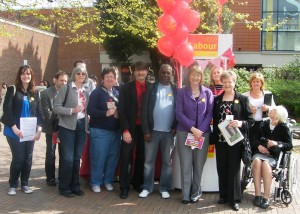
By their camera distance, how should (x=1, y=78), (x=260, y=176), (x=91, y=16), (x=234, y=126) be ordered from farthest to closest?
(x=1, y=78), (x=91, y=16), (x=260, y=176), (x=234, y=126)

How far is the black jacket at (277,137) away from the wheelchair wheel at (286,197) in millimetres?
498

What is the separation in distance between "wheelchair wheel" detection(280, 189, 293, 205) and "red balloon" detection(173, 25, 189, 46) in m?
2.77

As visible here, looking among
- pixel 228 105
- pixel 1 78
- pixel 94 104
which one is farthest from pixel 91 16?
pixel 1 78

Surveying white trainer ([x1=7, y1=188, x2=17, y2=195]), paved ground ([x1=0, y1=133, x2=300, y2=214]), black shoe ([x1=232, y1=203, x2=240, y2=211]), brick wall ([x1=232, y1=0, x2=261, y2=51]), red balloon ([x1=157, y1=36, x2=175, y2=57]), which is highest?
brick wall ([x1=232, y1=0, x2=261, y2=51])

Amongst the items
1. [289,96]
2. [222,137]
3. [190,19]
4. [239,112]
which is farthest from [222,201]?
[289,96]

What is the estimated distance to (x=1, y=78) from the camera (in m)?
24.4

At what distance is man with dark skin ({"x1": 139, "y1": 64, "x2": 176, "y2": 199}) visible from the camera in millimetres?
5730

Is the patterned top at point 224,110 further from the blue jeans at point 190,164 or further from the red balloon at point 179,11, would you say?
the red balloon at point 179,11

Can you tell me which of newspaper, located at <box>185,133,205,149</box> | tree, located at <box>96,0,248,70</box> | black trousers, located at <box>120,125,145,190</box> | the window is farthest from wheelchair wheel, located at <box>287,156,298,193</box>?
the window

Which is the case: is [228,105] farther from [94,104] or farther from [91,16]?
[91,16]

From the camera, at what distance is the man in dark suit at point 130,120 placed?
585 centimetres

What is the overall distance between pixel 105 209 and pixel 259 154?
7.58 ft

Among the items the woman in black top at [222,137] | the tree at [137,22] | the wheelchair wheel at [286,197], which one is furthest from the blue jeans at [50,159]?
the tree at [137,22]

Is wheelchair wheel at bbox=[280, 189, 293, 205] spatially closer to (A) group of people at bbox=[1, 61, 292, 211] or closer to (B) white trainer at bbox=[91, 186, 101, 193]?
(A) group of people at bbox=[1, 61, 292, 211]
